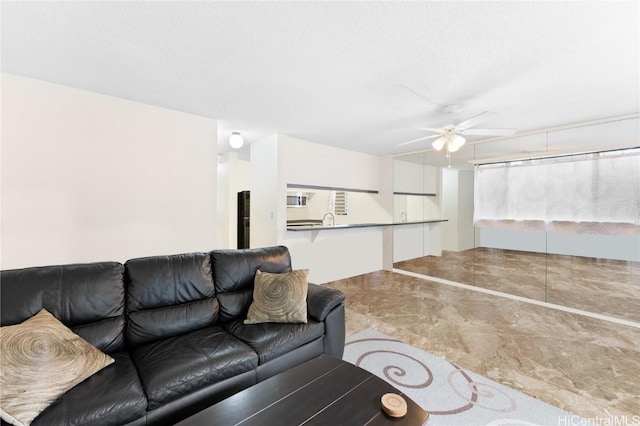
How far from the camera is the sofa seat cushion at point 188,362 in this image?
1.41 meters

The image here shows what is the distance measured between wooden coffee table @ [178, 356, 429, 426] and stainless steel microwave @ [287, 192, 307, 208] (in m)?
3.33

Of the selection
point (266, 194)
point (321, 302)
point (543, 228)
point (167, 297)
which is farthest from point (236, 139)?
point (543, 228)

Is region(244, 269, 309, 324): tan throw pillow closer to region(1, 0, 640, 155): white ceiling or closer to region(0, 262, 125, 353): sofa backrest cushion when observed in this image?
region(0, 262, 125, 353): sofa backrest cushion

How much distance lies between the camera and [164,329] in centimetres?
186

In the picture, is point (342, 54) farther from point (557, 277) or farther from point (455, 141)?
point (557, 277)

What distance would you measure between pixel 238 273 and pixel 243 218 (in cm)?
350

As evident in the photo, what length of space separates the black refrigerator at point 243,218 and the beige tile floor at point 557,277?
12.9ft

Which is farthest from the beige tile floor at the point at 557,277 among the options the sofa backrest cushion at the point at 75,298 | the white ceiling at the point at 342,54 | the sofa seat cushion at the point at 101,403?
the sofa backrest cushion at the point at 75,298

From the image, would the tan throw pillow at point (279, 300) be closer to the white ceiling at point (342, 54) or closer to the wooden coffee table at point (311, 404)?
the wooden coffee table at point (311, 404)

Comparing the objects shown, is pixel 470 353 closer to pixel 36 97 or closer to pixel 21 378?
pixel 21 378

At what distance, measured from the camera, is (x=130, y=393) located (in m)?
1.31

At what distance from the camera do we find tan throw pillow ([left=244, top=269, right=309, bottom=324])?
2.05 meters

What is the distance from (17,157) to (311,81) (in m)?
2.68

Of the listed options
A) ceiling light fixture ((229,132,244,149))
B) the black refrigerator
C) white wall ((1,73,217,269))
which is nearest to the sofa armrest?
white wall ((1,73,217,269))
